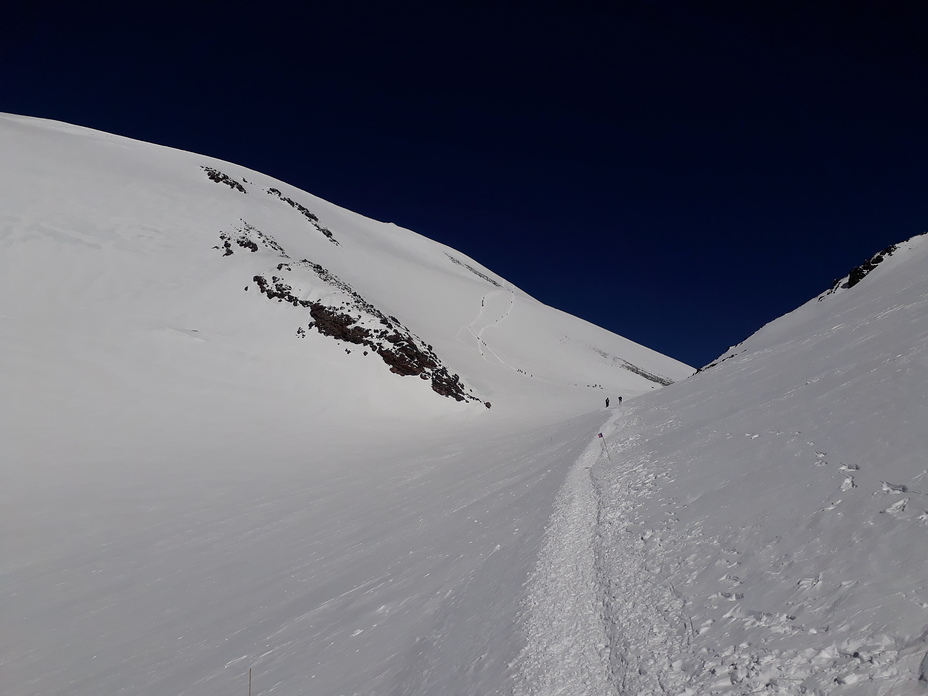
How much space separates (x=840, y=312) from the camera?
2000 cm

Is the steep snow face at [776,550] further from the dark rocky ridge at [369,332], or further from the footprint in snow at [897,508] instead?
the dark rocky ridge at [369,332]

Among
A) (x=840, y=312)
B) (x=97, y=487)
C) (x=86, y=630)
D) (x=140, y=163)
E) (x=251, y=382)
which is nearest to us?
(x=86, y=630)

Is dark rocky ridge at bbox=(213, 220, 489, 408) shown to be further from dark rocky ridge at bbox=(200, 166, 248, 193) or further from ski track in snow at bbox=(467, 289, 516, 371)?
dark rocky ridge at bbox=(200, 166, 248, 193)

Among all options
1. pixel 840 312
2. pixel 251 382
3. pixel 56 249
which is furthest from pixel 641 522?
pixel 56 249

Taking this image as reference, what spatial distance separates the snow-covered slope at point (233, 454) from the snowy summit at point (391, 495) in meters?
0.10

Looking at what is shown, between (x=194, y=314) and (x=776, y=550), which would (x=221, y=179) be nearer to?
(x=194, y=314)

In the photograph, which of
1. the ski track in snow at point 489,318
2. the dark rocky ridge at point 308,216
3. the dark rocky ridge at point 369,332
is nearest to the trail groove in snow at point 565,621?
the dark rocky ridge at point 369,332

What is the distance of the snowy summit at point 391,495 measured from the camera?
17.8ft

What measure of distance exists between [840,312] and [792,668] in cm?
2124

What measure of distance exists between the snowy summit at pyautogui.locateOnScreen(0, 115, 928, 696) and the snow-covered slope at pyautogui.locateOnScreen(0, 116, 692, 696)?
0.10 metres

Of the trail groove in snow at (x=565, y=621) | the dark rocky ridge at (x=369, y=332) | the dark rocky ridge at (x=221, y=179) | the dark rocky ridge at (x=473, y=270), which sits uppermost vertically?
the dark rocky ridge at (x=221, y=179)

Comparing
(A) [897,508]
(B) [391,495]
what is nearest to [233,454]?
(B) [391,495]

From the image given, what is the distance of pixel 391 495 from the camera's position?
51.8 feet

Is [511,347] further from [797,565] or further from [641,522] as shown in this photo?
[797,565]
